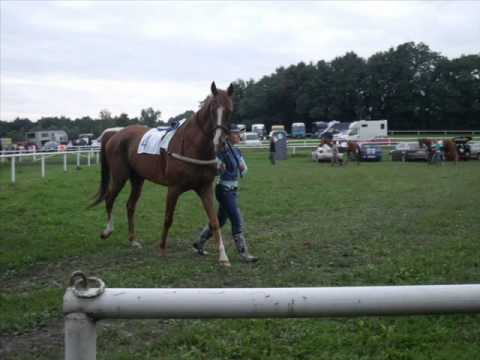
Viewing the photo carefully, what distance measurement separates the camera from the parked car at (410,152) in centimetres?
3241

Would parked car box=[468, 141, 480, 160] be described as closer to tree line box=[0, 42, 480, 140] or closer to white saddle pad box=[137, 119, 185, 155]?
white saddle pad box=[137, 119, 185, 155]

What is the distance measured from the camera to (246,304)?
6.17ft

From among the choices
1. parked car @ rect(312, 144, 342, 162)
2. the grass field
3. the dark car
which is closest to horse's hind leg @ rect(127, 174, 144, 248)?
the grass field

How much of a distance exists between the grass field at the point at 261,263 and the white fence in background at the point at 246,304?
2.12 m

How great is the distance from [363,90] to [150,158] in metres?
86.2

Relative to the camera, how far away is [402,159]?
110 ft

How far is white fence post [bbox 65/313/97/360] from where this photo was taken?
1.87 metres

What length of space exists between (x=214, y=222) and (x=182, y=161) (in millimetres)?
→ 987

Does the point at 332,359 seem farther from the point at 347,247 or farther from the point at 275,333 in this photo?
the point at 347,247

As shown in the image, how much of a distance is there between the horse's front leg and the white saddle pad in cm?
107

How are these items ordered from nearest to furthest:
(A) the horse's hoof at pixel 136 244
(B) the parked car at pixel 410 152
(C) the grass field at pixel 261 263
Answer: (C) the grass field at pixel 261 263 < (A) the horse's hoof at pixel 136 244 < (B) the parked car at pixel 410 152

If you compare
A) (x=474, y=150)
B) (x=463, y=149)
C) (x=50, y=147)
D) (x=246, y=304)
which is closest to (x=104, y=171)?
(x=246, y=304)

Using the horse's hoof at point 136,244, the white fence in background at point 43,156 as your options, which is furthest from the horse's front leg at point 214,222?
the white fence in background at point 43,156

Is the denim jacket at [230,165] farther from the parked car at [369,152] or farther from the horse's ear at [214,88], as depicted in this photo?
the parked car at [369,152]
